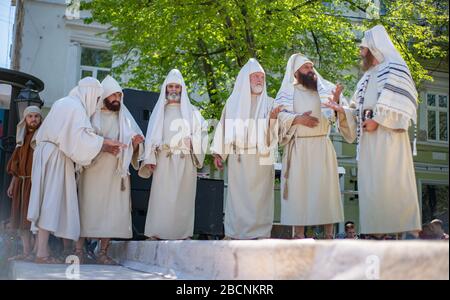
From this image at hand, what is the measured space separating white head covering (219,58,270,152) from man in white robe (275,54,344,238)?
0.37 m

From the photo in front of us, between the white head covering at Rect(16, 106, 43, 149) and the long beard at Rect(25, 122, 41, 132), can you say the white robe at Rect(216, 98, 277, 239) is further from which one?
the white head covering at Rect(16, 106, 43, 149)

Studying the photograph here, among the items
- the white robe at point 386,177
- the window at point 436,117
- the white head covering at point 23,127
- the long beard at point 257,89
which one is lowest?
the white robe at point 386,177

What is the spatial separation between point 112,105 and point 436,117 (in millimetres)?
15970

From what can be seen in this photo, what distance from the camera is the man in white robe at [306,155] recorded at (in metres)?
5.88

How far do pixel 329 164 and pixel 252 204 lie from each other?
0.99m

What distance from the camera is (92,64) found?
1981cm

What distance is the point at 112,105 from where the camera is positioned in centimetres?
699

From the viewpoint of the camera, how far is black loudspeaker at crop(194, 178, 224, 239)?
923 cm

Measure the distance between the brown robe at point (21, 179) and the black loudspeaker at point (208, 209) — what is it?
2724mm

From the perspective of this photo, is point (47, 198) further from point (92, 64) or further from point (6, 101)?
point (92, 64)

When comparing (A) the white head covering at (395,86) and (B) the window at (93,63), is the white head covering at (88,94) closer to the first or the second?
(A) the white head covering at (395,86)

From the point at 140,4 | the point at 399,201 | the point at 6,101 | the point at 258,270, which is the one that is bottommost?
the point at 258,270

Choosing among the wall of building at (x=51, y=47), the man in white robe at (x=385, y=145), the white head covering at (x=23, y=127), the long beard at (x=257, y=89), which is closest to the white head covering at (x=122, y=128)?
the white head covering at (x=23, y=127)
